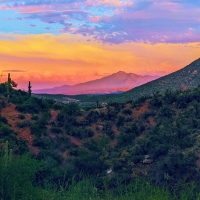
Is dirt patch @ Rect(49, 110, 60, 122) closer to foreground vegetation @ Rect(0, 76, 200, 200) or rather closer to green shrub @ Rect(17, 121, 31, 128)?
foreground vegetation @ Rect(0, 76, 200, 200)

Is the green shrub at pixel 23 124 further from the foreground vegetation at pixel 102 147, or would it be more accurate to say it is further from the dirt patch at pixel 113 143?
the dirt patch at pixel 113 143

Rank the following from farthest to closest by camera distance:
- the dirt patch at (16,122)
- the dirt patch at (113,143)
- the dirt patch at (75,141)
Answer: the dirt patch at (75,141), the dirt patch at (113,143), the dirt patch at (16,122)

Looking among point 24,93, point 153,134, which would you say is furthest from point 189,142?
point 24,93

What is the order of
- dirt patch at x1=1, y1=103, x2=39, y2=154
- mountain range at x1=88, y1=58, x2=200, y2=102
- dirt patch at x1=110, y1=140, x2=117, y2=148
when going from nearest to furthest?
1. dirt patch at x1=1, y1=103, x2=39, y2=154
2. dirt patch at x1=110, y1=140, x2=117, y2=148
3. mountain range at x1=88, y1=58, x2=200, y2=102

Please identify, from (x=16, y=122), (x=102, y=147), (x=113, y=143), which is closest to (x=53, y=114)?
(x=16, y=122)

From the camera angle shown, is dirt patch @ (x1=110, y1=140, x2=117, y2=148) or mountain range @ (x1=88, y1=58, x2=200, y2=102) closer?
dirt patch @ (x1=110, y1=140, x2=117, y2=148)

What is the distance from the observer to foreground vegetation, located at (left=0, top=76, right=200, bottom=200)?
60.5 ft

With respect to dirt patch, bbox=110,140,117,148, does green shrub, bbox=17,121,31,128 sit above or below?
above

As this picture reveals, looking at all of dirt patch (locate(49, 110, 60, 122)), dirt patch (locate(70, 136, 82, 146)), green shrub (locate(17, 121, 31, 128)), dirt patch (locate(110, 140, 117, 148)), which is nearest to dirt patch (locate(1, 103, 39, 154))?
green shrub (locate(17, 121, 31, 128))

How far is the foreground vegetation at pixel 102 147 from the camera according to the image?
18453 millimetres

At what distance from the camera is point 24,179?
1441 centimetres

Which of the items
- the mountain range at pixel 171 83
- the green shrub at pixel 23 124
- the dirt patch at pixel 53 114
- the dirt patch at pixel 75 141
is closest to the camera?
the dirt patch at pixel 75 141

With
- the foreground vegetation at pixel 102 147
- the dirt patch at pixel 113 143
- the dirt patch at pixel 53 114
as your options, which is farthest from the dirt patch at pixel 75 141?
the dirt patch at pixel 53 114

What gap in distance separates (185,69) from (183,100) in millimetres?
41984
